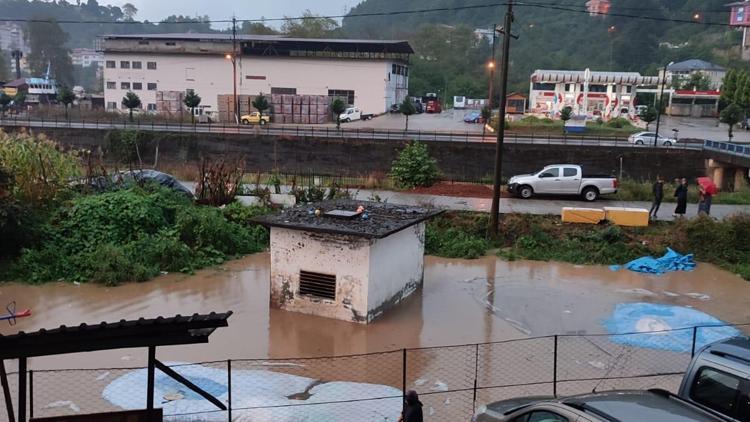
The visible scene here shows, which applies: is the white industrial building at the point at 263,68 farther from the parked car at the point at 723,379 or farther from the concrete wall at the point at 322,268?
the parked car at the point at 723,379

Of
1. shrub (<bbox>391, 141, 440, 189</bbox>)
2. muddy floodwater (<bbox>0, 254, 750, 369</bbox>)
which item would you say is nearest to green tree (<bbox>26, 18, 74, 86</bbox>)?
shrub (<bbox>391, 141, 440, 189</bbox>)

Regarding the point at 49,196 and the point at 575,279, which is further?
the point at 49,196

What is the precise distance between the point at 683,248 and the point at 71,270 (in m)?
17.6

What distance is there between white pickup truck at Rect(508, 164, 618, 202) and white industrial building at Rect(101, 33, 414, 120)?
41.4m

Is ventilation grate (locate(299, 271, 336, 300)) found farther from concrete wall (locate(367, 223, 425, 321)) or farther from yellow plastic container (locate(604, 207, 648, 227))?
yellow plastic container (locate(604, 207, 648, 227))

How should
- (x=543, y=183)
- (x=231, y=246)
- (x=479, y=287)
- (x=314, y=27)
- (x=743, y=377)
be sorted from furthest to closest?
1. (x=314, y=27)
2. (x=543, y=183)
3. (x=231, y=246)
4. (x=479, y=287)
5. (x=743, y=377)

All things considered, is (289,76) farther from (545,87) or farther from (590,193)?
(590,193)

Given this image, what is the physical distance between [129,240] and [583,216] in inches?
565

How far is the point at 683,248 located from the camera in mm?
20375

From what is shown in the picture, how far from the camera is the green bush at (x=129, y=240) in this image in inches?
683

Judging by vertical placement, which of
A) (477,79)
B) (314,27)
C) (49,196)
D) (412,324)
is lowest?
(412,324)

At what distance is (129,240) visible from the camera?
1903cm

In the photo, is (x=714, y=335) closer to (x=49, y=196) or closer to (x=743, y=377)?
(x=743, y=377)

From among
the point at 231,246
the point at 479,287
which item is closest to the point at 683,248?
the point at 479,287
